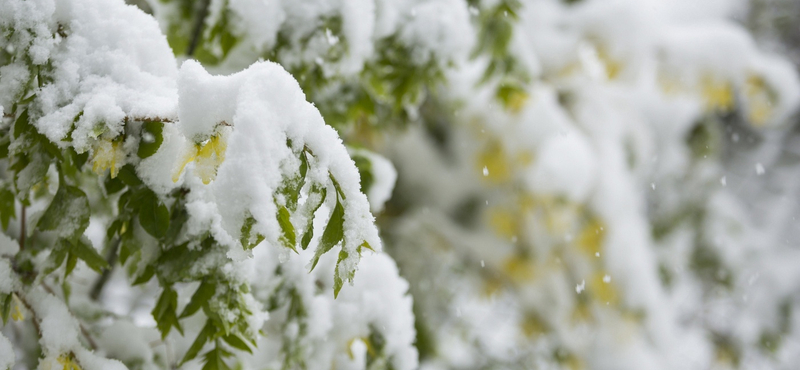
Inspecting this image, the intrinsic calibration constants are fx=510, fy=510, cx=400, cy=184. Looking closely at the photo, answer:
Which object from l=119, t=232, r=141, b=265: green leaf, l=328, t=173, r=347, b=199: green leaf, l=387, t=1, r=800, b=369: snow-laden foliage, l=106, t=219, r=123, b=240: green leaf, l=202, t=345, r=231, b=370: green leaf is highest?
l=328, t=173, r=347, b=199: green leaf

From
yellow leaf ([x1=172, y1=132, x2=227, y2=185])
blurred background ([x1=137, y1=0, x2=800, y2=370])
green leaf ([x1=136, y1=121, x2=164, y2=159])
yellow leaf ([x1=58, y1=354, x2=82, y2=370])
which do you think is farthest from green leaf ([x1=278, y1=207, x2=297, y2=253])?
blurred background ([x1=137, y1=0, x2=800, y2=370])

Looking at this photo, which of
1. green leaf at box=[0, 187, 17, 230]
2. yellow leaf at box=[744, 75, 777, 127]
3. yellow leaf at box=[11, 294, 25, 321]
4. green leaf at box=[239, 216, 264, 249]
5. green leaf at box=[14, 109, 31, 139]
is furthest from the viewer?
yellow leaf at box=[744, 75, 777, 127]

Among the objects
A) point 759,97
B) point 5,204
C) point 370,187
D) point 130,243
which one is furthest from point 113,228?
point 759,97

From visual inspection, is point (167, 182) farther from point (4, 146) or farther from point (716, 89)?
point (716, 89)

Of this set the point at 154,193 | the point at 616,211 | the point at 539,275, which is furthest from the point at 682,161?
the point at 154,193

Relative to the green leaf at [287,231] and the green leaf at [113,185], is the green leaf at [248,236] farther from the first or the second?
the green leaf at [113,185]

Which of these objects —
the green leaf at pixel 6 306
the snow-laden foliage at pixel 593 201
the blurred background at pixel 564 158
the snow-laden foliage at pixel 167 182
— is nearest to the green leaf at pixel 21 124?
the snow-laden foliage at pixel 167 182

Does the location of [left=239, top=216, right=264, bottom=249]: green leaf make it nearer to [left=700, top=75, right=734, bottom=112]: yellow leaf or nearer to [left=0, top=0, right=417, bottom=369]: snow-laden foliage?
[left=0, top=0, right=417, bottom=369]: snow-laden foliage

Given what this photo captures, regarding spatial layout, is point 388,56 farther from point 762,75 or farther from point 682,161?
point 682,161
